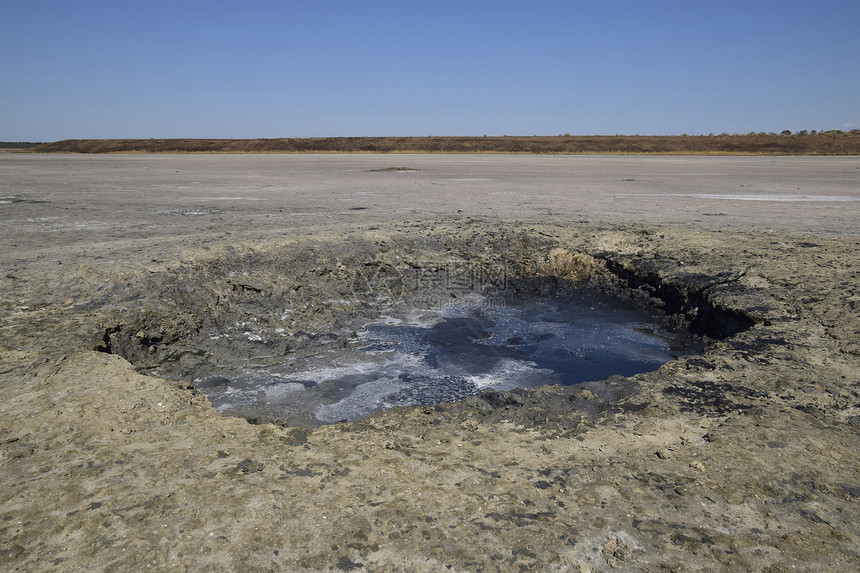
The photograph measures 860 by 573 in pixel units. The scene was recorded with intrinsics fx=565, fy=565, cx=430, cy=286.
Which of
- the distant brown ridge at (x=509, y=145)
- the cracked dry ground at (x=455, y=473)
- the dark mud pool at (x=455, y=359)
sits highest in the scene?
the distant brown ridge at (x=509, y=145)

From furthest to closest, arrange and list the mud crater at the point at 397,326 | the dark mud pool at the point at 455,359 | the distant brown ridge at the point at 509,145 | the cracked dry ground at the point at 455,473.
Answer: the distant brown ridge at the point at 509,145 < the mud crater at the point at 397,326 < the dark mud pool at the point at 455,359 < the cracked dry ground at the point at 455,473

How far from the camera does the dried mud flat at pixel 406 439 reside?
229cm

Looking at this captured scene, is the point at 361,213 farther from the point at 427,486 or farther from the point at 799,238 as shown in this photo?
the point at 427,486

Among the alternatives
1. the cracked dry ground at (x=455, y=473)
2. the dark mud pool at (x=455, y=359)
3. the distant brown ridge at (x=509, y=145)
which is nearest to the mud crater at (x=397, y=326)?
the dark mud pool at (x=455, y=359)

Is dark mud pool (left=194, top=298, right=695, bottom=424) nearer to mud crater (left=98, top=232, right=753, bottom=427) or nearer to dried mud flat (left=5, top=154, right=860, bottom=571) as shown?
mud crater (left=98, top=232, right=753, bottom=427)

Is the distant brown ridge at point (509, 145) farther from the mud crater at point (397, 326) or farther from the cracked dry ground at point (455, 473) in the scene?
the cracked dry ground at point (455, 473)

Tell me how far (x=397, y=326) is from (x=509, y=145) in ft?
152

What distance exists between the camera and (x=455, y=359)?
5363mm

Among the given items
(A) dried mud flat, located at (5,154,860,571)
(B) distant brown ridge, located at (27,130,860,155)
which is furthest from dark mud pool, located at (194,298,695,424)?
(B) distant brown ridge, located at (27,130,860,155)

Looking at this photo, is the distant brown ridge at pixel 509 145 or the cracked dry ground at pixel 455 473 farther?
the distant brown ridge at pixel 509 145

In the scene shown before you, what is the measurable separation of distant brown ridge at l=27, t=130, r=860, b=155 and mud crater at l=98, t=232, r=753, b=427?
131 ft

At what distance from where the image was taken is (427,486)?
2.70 m

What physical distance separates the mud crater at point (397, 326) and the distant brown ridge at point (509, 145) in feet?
131

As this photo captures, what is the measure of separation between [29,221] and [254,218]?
11.8 feet
